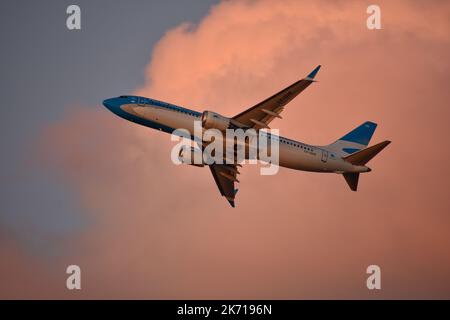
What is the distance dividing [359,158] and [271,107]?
36.6ft

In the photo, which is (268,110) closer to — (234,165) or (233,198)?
→ (234,165)

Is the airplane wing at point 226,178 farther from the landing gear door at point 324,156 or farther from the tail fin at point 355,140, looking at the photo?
the tail fin at point 355,140

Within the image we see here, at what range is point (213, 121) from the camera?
191 ft

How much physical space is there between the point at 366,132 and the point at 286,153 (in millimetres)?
11993

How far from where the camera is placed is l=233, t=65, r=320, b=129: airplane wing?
53125 mm

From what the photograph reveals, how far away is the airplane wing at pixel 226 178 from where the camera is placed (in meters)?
69.8

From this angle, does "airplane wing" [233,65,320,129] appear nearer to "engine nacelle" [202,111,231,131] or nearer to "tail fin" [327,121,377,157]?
"engine nacelle" [202,111,231,131]

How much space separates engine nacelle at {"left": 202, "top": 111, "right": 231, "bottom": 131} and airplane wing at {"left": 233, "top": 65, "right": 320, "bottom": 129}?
1512mm

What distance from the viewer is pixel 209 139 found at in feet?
199

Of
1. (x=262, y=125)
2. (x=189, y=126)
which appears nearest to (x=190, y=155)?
(x=189, y=126)

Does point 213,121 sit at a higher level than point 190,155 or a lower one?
higher

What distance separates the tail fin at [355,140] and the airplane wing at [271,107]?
31.3 feet

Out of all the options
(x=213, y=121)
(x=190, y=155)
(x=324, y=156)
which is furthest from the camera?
(x=190, y=155)

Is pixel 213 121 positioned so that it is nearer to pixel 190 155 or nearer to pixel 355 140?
pixel 190 155
